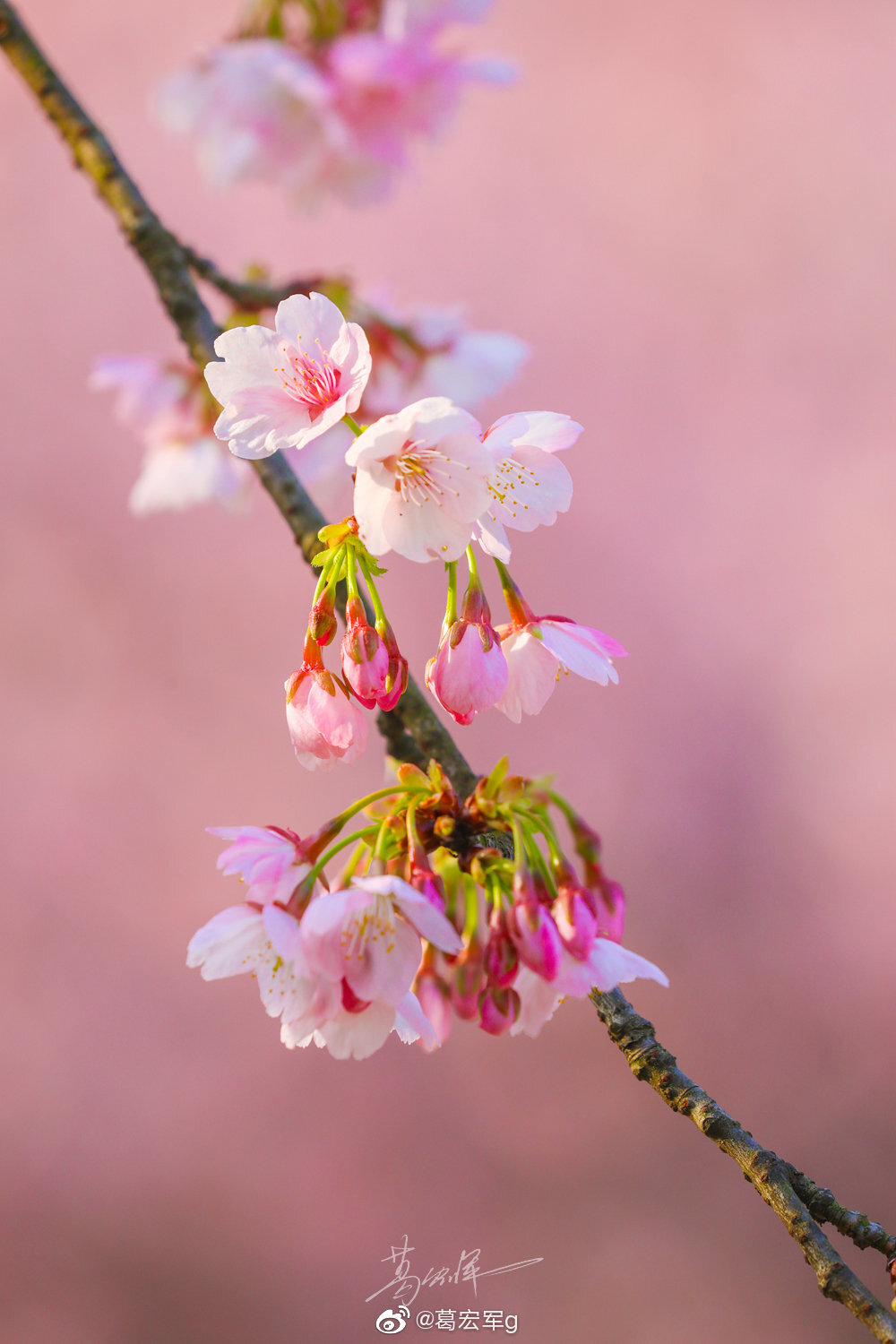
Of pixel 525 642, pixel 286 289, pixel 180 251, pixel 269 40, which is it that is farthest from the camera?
pixel 269 40

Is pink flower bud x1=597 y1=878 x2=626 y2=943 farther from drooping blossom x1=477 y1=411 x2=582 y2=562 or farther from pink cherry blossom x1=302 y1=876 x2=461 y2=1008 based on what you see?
drooping blossom x1=477 y1=411 x2=582 y2=562

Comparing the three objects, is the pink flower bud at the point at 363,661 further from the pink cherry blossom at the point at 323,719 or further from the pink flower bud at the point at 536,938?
the pink flower bud at the point at 536,938

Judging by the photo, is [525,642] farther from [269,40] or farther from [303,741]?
[269,40]

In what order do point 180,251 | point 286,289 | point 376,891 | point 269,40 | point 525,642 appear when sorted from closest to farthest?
point 376,891
point 525,642
point 180,251
point 286,289
point 269,40

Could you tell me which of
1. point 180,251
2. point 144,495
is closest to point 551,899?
point 180,251

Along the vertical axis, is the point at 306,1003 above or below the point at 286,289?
below

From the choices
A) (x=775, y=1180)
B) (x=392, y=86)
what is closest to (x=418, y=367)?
(x=392, y=86)
